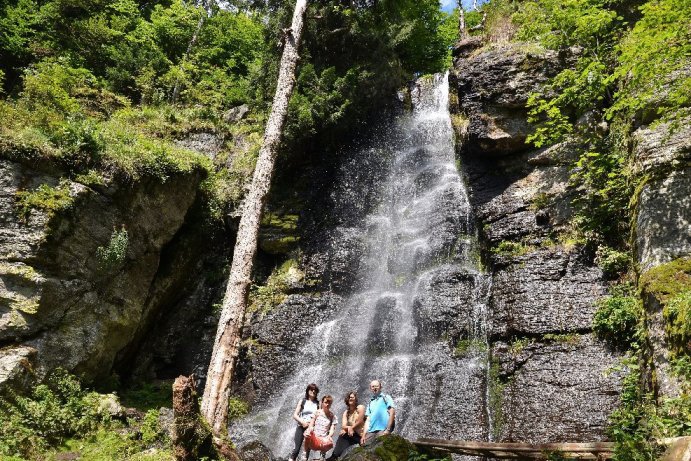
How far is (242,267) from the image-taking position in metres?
8.59

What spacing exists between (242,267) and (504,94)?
32.7 feet

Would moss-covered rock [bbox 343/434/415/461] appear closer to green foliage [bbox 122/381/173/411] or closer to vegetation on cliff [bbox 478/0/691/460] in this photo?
vegetation on cliff [bbox 478/0/691/460]

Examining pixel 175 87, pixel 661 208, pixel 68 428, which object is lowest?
pixel 68 428

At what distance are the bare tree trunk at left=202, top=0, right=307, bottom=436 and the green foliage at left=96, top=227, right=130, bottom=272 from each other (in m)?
3.54

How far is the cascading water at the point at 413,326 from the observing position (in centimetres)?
1063

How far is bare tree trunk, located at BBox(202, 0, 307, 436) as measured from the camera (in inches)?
294

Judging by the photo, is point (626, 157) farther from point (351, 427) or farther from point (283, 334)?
point (283, 334)

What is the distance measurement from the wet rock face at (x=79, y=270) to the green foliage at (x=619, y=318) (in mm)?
10296

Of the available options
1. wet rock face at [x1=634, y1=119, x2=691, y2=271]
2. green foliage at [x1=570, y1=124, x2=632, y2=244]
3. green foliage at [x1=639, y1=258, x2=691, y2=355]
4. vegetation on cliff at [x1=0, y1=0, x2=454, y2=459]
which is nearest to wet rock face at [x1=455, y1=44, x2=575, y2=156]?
green foliage at [x1=570, y1=124, x2=632, y2=244]

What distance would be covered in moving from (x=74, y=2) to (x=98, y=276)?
44.1ft

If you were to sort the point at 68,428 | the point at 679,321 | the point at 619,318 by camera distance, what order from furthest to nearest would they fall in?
1. the point at 619,318
2. the point at 68,428
3. the point at 679,321

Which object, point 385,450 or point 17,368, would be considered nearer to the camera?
point 385,450

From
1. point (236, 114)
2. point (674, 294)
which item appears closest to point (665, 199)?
point (674, 294)

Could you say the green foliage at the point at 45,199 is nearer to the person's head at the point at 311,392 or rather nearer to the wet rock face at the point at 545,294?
the person's head at the point at 311,392
